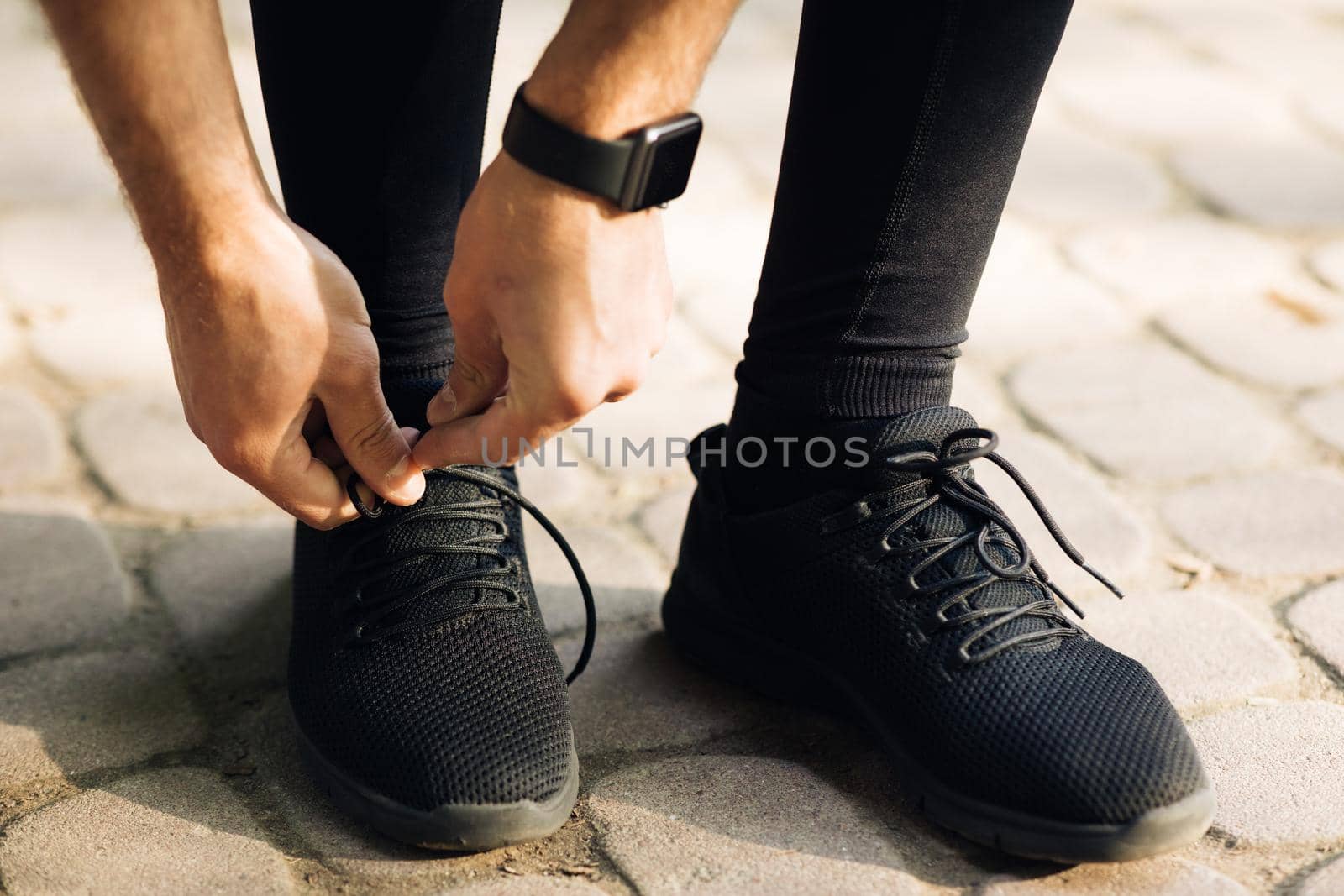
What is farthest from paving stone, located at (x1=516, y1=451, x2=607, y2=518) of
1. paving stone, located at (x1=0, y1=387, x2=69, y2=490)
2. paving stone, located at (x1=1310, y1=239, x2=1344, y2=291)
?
paving stone, located at (x1=1310, y1=239, x2=1344, y2=291)

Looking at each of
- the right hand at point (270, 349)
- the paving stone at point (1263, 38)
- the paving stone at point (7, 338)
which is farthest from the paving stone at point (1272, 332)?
the paving stone at point (7, 338)

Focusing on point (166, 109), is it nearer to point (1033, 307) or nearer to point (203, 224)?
point (203, 224)

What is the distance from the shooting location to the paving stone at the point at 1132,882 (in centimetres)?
94

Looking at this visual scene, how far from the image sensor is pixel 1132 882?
3.10ft

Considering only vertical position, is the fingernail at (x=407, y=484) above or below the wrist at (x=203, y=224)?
below

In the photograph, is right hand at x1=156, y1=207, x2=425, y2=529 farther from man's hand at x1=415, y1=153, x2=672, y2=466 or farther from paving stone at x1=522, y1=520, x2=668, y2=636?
paving stone at x1=522, y1=520, x2=668, y2=636

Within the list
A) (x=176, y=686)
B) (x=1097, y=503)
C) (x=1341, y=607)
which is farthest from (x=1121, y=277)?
(x=176, y=686)

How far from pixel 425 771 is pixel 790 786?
294 mm

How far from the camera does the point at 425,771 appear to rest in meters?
0.97

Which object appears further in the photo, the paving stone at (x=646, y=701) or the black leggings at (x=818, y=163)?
the paving stone at (x=646, y=701)

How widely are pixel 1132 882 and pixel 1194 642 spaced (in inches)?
14.0

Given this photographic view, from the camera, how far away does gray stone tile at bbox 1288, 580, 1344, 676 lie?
1.22 metres

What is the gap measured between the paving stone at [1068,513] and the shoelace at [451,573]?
519 mm

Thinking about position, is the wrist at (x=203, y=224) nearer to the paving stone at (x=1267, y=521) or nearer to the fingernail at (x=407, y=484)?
the fingernail at (x=407, y=484)
